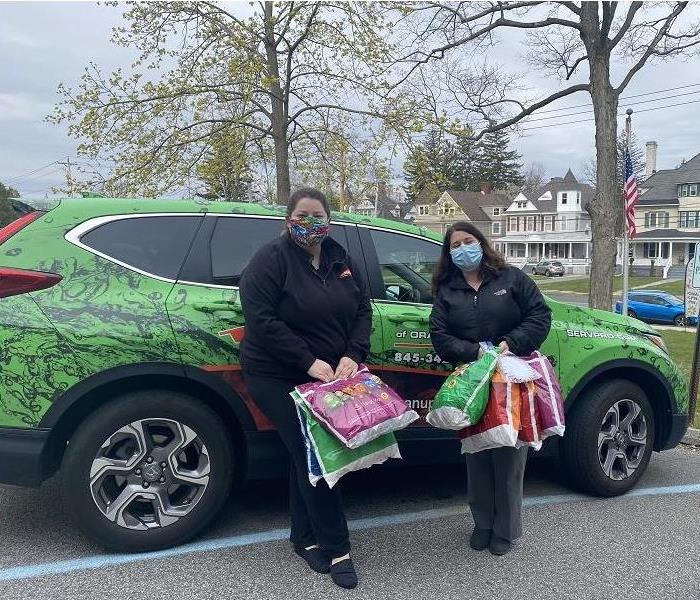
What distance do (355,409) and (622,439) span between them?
2.21 m

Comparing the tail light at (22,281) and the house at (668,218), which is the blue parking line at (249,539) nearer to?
the tail light at (22,281)

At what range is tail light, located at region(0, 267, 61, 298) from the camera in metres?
2.92

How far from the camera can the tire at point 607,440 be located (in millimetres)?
3865

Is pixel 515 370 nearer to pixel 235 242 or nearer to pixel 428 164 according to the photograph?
pixel 235 242

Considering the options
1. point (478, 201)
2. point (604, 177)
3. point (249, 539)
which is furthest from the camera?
point (478, 201)

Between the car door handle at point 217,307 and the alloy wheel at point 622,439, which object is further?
the alloy wheel at point 622,439

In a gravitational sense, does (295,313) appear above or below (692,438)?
above

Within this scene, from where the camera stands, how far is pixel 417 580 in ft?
9.69

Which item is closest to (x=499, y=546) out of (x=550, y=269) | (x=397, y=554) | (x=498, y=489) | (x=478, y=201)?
(x=498, y=489)

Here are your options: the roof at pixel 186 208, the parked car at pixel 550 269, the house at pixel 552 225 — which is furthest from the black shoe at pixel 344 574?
the house at pixel 552 225

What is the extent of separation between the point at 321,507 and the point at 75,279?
63.5 inches

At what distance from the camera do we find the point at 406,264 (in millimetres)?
3705

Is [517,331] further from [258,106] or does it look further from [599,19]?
[599,19]

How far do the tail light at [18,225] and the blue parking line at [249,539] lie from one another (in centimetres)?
158
